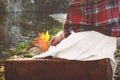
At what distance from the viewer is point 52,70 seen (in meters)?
2.51

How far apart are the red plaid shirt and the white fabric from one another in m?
0.05

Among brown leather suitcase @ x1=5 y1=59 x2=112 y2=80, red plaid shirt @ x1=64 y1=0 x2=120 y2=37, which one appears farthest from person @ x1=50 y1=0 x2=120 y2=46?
brown leather suitcase @ x1=5 y1=59 x2=112 y2=80

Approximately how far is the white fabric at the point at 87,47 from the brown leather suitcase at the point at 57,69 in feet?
0.12

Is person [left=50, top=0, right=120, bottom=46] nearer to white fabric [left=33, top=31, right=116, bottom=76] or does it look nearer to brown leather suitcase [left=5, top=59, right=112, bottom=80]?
white fabric [left=33, top=31, right=116, bottom=76]

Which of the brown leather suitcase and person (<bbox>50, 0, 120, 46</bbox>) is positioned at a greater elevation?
person (<bbox>50, 0, 120, 46</bbox>)

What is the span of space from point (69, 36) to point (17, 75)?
1.57 ft

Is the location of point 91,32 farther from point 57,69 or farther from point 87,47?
point 57,69

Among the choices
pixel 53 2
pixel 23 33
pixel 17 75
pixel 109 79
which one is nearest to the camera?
pixel 109 79

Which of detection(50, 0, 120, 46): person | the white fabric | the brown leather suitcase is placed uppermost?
detection(50, 0, 120, 46): person

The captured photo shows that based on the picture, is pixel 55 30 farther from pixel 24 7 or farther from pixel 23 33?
pixel 24 7

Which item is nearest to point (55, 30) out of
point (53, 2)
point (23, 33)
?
point (23, 33)

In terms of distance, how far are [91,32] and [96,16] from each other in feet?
0.39

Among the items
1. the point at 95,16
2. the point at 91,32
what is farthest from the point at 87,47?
the point at 95,16

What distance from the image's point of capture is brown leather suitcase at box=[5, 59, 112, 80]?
2.40 meters
